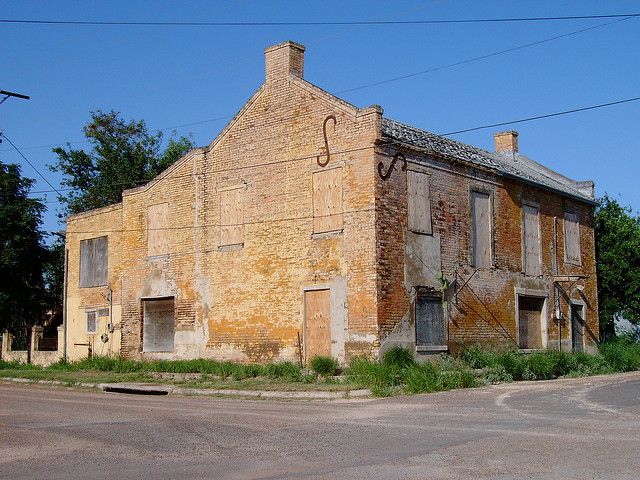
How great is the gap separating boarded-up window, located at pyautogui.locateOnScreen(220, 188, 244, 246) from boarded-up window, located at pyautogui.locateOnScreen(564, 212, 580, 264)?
12625 millimetres

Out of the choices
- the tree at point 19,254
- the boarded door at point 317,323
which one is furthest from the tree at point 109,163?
the boarded door at point 317,323

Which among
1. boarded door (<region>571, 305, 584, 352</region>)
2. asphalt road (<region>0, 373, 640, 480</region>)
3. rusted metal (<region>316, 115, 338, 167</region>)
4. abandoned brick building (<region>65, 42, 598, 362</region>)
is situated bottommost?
asphalt road (<region>0, 373, 640, 480</region>)

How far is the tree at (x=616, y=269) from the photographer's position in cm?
3322

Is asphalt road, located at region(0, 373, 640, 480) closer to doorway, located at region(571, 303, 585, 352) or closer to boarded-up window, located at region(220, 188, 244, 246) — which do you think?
boarded-up window, located at region(220, 188, 244, 246)

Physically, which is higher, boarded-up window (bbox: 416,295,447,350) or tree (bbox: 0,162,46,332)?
tree (bbox: 0,162,46,332)

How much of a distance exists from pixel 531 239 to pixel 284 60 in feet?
35.2

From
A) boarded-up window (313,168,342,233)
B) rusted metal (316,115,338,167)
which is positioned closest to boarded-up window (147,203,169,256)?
boarded-up window (313,168,342,233)

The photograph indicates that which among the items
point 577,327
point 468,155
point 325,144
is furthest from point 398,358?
point 577,327

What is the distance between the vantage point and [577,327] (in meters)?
29.6

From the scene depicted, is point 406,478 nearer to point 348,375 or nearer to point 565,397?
point 565,397

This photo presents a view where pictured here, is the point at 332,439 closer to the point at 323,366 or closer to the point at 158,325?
the point at 323,366

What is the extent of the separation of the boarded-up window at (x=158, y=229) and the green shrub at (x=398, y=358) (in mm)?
10182

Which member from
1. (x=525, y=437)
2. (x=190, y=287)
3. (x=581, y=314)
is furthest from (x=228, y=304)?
(x=525, y=437)

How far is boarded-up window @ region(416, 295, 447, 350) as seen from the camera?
21906 mm
